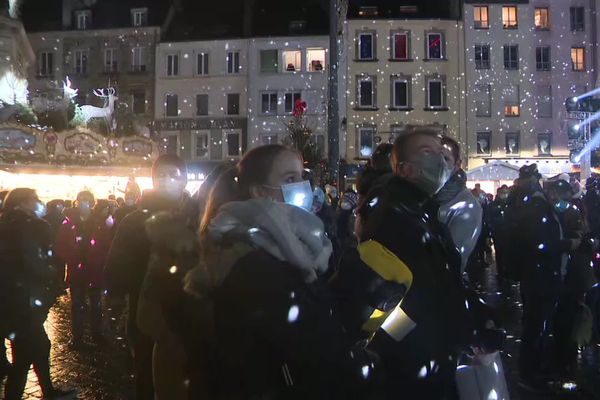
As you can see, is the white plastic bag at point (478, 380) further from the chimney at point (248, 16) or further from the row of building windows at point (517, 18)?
the chimney at point (248, 16)

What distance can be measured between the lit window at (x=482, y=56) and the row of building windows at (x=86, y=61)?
20.1 metres

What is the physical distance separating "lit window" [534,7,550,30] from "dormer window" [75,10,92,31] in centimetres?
2767

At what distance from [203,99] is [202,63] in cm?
220

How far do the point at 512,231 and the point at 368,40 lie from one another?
108 feet

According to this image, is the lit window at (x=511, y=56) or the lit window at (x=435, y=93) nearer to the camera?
the lit window at (x=511, y=56)

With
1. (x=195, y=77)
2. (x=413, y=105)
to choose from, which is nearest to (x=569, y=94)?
(x=413, y=105)

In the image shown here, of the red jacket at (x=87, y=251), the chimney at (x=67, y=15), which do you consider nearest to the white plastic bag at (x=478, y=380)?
the red jacket at (x=87, y=251)

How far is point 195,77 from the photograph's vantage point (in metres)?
39.2

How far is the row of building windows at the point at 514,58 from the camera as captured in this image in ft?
120

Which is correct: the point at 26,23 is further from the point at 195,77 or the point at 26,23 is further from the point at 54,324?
the point at 54,324

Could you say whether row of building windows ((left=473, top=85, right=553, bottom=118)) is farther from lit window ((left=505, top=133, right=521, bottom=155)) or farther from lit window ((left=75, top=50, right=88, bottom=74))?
lit window ((left=75, top=50, right=88, bottom=74))

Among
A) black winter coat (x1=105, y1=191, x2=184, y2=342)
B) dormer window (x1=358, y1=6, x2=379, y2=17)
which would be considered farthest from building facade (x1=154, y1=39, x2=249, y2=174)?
black winter coat (x1=105, y1=191, x2=184, y2=342)

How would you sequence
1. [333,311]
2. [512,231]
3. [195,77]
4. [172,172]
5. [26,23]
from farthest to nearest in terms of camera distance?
[26,23]
[195,77]
[512,231]
[172,172]
[333,311]

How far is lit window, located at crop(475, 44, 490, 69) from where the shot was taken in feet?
121
